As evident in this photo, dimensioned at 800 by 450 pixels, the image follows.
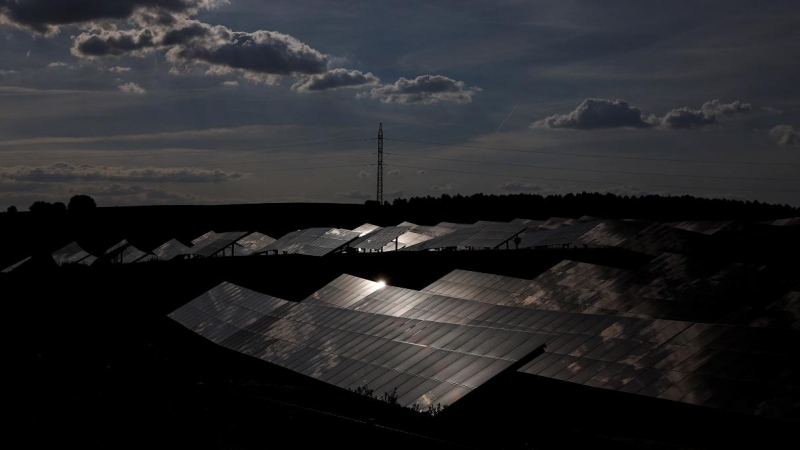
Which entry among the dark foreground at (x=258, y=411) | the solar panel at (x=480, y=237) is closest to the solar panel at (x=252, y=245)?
the solar panel at (x=480, y=237)

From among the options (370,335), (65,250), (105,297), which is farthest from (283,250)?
(370,335)

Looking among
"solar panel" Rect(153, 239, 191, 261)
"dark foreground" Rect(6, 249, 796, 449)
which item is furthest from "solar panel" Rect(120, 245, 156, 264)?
"dark foreground" Rect(6, 249, 796, 449)

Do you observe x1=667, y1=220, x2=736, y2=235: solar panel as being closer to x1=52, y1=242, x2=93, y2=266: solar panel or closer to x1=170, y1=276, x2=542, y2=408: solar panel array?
x1=170, y1=276, x2=542, y2=408: solar panel array

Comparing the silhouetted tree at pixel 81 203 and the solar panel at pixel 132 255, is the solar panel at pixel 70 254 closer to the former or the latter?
the solar panel at pixel 132 255

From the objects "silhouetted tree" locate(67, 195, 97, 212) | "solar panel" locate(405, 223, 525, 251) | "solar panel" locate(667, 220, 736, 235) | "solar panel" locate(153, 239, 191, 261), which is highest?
"solar panel" locate(667, 220, 736, 235)

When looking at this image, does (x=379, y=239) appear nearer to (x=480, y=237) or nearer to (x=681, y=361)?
(x=480, y=237)

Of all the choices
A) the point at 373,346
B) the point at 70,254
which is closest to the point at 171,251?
the point at 70,254
